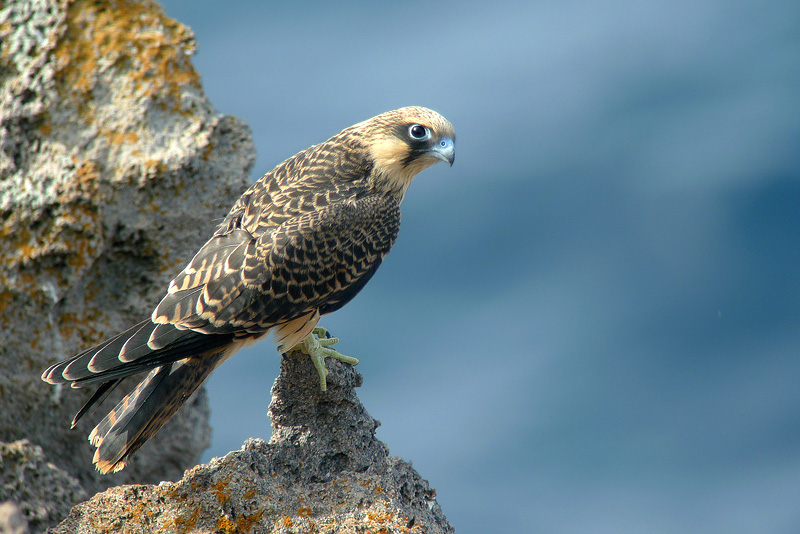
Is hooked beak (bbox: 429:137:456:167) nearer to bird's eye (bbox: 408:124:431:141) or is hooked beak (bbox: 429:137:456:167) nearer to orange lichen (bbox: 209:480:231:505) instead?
bird's eye (bbox: 408:124:431:141)

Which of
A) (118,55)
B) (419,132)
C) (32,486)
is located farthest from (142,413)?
(118,55)

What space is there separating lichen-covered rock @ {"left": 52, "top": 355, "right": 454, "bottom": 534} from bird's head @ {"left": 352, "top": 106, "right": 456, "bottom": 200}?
128 centimetres

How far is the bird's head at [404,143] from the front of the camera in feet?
14.5

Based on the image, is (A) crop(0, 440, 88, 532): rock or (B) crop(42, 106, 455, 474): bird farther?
(A) crop(0, 440, 88, 532): rock

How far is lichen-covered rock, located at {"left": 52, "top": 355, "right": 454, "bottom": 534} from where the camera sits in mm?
3137

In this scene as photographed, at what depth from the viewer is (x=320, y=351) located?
3.96 meters

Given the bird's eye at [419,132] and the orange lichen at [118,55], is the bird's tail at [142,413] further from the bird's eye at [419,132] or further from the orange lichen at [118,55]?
the orange lichen at [118,55]

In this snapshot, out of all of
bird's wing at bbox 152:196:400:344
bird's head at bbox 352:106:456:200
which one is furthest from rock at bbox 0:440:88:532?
bird's head at bbox 352:106:456:200

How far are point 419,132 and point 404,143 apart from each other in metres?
0.12

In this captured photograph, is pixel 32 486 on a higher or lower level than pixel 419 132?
lower

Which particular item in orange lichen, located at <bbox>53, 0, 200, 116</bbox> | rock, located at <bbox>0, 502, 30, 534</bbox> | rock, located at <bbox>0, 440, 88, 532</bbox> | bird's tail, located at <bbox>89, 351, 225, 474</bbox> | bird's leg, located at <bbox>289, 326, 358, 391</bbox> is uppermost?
orange lichen, located at <bbox>53, 0, 200, 116</bbox>

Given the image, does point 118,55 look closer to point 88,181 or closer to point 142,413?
point 88,181

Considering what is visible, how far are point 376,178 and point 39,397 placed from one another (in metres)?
2.80

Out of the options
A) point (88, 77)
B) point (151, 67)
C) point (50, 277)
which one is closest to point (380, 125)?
point (151, 67)
